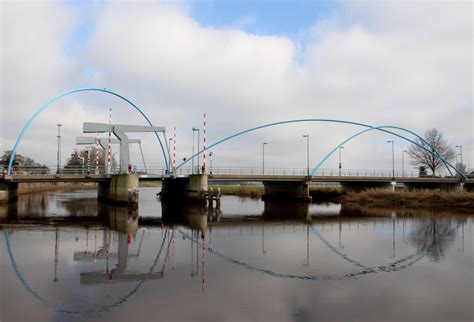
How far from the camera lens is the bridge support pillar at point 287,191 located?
51.3 meters

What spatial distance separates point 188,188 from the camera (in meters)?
42.6

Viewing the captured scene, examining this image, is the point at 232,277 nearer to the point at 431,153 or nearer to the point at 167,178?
the point at 167,178

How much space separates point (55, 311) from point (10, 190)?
127 ft

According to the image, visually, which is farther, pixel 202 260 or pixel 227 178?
pixel 227 178

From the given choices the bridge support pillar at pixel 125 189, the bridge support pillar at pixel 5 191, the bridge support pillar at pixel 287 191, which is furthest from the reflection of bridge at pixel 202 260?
the bridge support pillar at pixel 287 191

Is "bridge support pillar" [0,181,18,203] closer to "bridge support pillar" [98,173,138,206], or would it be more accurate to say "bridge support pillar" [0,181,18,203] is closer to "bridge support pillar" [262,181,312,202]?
"bridge support pillar" [98,173,138,206]

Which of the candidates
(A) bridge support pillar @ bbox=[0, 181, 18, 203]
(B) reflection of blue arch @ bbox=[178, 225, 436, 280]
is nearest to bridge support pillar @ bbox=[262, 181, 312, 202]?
(A) bridge support pillar @ bbox=[0, 181, 18, 203]

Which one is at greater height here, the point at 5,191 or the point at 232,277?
the point at 5,191

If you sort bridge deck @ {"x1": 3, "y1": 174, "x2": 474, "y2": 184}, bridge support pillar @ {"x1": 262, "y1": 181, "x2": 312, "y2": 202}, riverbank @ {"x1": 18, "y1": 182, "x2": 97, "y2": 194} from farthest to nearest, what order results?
riverbank @ {"x1": 18, "y1": 182, "x2": 97, "y2": 194} → bridge support pillar @ {"x1": 262, "y1": 181, "x2": 312, "y2": 202} → bridge deck @ {"x1": 3, "y1": 174, "x2": 474, "y2": 184}

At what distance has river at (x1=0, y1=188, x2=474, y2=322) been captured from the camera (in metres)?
7.46

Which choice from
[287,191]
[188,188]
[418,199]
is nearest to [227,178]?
[188,188]

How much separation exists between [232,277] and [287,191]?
44402 mm

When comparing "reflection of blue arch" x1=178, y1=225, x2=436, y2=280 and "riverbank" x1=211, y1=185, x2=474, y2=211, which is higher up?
"riverbank" x1=211, y1=185, x2=474, y2=211

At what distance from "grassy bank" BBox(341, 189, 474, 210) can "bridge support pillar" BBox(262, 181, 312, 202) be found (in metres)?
A: 6.45
